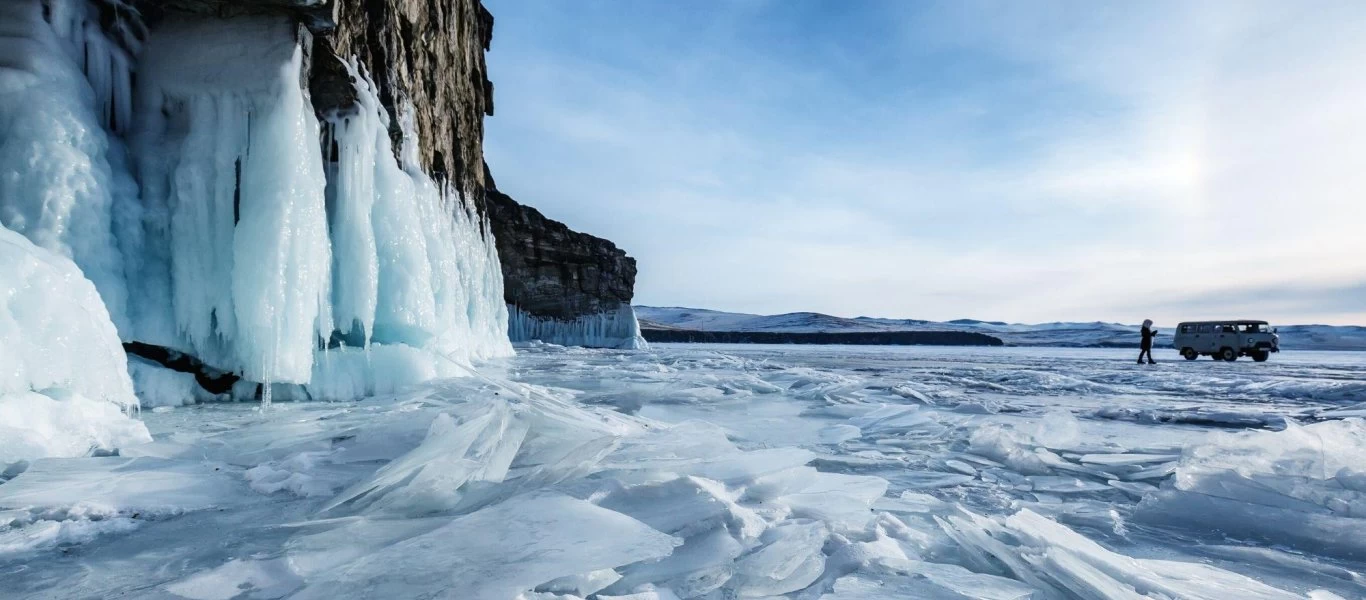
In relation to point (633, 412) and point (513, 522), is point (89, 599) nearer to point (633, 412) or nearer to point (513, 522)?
point (513, 522)

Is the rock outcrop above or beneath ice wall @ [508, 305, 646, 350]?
above

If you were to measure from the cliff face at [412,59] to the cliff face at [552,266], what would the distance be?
895 centimetres

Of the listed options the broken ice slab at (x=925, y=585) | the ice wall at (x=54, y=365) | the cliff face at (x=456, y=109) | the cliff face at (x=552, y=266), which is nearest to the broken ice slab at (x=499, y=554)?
the broken ice slab at (x=925, y=585)

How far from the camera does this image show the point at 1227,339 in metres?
16.1

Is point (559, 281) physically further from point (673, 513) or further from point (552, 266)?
point (673, 513)

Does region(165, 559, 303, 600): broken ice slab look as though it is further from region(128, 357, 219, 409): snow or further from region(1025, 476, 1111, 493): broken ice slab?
region(128, 357, 219, 409): snow

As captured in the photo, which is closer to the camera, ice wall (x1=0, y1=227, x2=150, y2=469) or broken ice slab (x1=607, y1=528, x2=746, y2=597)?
broken ice slab (x1=607, y1=528, x2=746, y2=597)

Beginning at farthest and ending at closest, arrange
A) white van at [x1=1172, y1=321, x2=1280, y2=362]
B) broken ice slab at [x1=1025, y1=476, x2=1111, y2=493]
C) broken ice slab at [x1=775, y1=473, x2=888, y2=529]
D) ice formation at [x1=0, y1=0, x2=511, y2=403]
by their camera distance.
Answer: white van at [x1=1172, y1=321, x2=1280, y2=362] → ice formation at [x1=0, y1=0, x2=511, y2=403] → broken ice slab at [x1=1025, y1=476, x2=1111, y2=493] → broken ice slab at [x1=775, y1=473, x2=888, y2=529]

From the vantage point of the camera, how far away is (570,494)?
1975mm

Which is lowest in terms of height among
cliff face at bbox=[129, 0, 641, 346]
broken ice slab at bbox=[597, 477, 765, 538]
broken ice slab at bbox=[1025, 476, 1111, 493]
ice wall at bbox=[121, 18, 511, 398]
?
broken ice slab at bbox=[1025, 476, 1111, 493]

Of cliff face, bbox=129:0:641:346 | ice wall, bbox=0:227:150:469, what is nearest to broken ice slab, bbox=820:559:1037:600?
ice wall, bbox=0:227:150:469

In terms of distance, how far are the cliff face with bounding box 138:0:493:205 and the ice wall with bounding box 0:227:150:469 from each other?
2.85m

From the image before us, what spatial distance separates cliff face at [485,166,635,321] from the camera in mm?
28078

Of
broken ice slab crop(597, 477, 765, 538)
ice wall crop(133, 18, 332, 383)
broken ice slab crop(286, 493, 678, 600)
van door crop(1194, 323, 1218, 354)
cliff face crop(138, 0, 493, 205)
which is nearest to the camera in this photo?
broken ice slab crop(286, 493, 678, 600)
